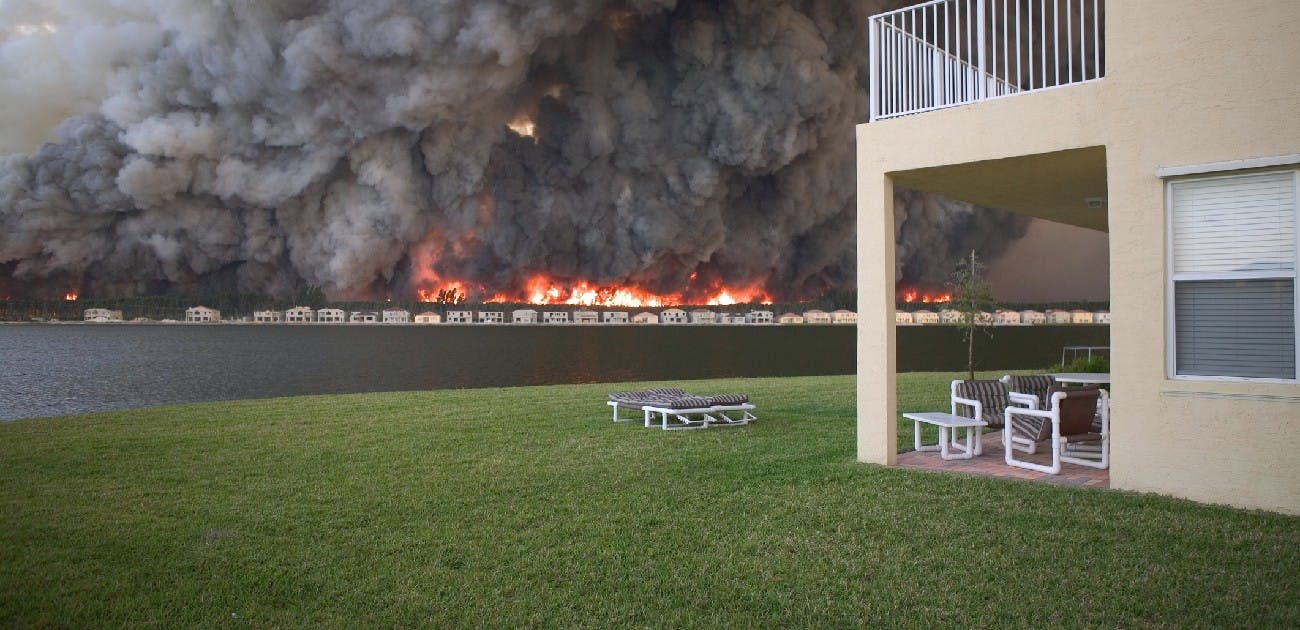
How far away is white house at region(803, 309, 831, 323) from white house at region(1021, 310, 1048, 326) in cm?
3487

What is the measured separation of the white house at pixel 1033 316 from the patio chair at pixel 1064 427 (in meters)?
124

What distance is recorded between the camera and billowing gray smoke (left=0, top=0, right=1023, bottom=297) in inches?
2756

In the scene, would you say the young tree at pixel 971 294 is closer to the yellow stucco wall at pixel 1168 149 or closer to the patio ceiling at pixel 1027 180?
the patio ceiling at pixel 1027 180

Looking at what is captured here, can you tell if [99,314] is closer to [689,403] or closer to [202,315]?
[202,315]

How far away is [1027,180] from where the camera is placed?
7.78m

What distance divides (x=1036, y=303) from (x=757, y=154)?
68674 millimetres

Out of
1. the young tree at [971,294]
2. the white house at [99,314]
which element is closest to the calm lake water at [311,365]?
the young tree at [971,294]

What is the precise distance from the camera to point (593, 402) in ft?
47.8

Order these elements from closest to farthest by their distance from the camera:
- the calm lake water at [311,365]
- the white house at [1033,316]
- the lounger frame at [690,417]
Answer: the lounger frame at [690,417] → the calm lake water at [311,365] → the white house at [1033,316]

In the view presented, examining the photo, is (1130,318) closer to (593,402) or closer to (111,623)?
(111,623)

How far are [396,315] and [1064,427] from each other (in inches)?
3768

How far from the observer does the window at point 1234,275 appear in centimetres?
585

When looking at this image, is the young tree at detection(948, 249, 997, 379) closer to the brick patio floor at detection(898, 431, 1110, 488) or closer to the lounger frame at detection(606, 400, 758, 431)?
the lounger frame at detection(606, 400, 758, 431)

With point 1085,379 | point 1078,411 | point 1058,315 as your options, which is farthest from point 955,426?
point 1058,315
